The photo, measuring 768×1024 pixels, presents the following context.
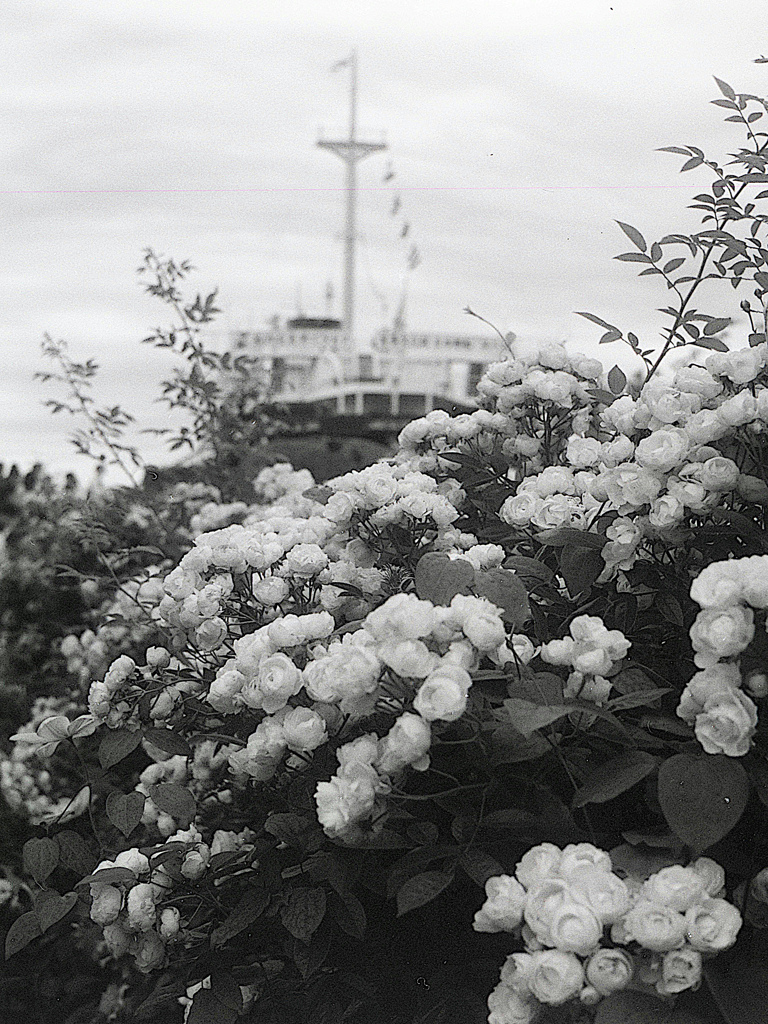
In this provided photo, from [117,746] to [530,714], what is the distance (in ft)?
2.18

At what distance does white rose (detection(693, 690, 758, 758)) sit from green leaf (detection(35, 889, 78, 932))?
80 centimetres

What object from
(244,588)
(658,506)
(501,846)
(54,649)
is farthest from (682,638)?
(54,649)

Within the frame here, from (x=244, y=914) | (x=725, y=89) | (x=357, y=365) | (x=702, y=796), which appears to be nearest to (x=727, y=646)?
(x=702, y=796)

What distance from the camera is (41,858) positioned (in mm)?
1466

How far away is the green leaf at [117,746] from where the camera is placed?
1425 millimetres

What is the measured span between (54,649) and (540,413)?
2.43m

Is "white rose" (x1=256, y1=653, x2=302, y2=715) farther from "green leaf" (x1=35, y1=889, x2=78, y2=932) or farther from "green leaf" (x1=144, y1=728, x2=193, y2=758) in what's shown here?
"green leaf" (x1=35, y1=889, x2=78, y2=932)

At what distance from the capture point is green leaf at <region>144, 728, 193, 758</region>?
1449mm

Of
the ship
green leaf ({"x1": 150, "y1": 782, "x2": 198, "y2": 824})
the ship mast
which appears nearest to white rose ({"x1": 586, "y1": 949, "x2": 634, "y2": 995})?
green leaf ({"x1": 150, "y1": 782, "x2": 198, "y2": 824})

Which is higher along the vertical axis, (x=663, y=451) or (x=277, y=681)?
(x=663, y=451)

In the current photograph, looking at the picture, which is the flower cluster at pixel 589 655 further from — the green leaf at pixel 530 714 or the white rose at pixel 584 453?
the white rose at pixel 584 453

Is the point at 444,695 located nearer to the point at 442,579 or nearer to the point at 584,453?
the point at 442,579

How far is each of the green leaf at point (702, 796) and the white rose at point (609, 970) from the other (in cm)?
10

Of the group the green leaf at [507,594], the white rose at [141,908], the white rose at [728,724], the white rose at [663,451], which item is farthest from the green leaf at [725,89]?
the white rose at [141,908]
